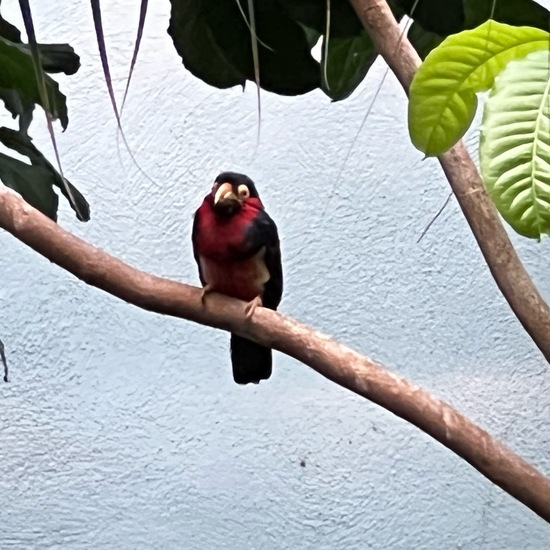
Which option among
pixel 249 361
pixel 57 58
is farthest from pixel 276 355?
pixel 57 58

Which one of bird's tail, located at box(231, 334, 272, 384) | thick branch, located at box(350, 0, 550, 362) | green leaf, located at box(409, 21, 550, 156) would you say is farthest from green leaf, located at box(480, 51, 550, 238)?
bird's tail, located at box(231, 334, 272, 384)

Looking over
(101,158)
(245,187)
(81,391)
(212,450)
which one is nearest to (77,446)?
(81,391)

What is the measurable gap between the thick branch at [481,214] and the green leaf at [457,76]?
0.89ft

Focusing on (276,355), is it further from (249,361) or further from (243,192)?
(243,192)

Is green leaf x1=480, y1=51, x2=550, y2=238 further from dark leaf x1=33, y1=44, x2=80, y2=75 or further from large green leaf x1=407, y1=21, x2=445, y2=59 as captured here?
dark leaf x1=33, y1=44, x2=80, y2=75

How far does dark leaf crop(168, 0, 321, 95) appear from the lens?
78 cm

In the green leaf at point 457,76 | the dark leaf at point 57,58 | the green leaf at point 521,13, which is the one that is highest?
the green leaf at point 521,13

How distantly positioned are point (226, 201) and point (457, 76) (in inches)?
28.5

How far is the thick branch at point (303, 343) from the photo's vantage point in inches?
24.9

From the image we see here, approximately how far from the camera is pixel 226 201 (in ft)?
3.56

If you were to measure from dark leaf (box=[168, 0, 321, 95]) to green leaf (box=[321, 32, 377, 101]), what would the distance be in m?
0.03

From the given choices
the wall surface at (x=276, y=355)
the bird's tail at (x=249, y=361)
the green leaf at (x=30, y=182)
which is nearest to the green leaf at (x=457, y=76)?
the green leaf at (x=30, y=182)

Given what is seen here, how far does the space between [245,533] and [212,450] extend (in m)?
0.14

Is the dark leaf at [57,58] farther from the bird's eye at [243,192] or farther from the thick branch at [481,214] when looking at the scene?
the thick branch at [481,214]
